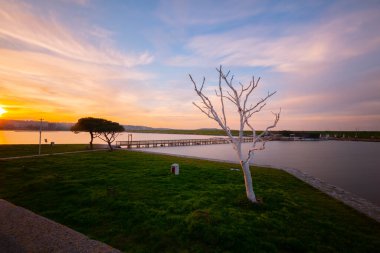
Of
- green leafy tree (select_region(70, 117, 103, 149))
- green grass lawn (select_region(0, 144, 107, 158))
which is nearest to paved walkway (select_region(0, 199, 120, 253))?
green grass lawn (select_region(0, 144, 107, 158))

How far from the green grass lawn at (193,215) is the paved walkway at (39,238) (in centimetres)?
46

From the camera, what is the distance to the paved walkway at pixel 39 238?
6.11m

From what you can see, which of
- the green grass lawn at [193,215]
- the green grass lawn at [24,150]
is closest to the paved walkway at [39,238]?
the green grass lawn at [193,215]

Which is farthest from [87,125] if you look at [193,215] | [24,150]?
[193,215]

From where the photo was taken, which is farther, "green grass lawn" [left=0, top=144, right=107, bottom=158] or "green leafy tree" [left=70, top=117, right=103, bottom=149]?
"green leafy tree" [left=70, top=117, right=103, bottom=149]

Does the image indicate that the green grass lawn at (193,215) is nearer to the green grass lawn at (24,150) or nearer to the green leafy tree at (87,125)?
the green grass lawn at (24,150)

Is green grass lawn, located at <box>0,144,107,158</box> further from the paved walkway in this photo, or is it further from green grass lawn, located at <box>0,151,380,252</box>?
the paved walkway

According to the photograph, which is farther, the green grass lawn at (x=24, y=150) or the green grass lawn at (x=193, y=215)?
the green grass lawn at (x=24, y=150)

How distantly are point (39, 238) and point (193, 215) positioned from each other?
4.82 metres

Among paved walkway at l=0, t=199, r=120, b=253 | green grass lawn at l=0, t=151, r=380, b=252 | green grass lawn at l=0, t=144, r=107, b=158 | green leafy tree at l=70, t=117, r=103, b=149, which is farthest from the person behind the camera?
green leafy tree at l=70, t=117, r=103, b=149

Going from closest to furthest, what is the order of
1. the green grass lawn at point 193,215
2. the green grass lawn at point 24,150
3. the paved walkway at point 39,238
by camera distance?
the paved walkway at point 39,238
the green grass lawn at point 193,215
the green grass lawn at point 24,150

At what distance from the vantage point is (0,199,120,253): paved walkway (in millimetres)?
6105

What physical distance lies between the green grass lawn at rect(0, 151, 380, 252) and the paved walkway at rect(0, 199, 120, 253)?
46cm

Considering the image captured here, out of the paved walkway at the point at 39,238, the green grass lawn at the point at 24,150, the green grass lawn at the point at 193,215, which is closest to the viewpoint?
the paved walkway at the point at 39,238
